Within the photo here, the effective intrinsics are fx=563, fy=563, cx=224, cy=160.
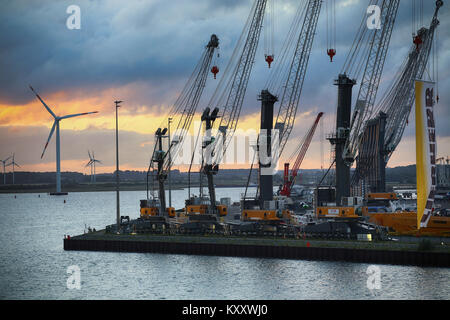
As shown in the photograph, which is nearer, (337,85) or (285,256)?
(285,256)

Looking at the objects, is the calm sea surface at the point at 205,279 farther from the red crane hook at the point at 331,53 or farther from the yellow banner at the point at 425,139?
the red crane hook at the point at 331,53

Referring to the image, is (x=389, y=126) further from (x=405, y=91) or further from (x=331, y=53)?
(x=331, y=53)

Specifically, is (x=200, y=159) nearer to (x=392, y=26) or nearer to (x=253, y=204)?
(x=253, y=204)

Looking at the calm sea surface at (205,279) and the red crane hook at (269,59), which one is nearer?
the calm sea surface at (205,279)

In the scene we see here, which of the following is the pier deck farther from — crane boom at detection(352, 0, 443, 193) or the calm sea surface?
crane boom at detection(352, 0, 443, 193)

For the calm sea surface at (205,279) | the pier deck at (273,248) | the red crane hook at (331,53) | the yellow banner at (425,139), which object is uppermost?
the red crane hook at (331,53)

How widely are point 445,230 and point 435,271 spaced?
17.0 m

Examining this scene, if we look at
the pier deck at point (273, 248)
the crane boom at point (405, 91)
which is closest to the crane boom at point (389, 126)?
the crane boom at point (405, 91)

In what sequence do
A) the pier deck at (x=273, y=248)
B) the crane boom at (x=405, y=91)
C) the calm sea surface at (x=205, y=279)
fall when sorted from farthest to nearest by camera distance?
the crane boom at (x=405, y=91), the pier deck at (x=273, y=248), the calm sea surface at (x=205, y=279)

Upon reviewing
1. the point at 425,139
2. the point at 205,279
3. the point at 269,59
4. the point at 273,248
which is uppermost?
the point at 269,59

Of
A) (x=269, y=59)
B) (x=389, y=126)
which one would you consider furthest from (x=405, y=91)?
(x=269, y=59)

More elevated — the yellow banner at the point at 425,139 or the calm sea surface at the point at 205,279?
the yellow banner at the point at 425,139
